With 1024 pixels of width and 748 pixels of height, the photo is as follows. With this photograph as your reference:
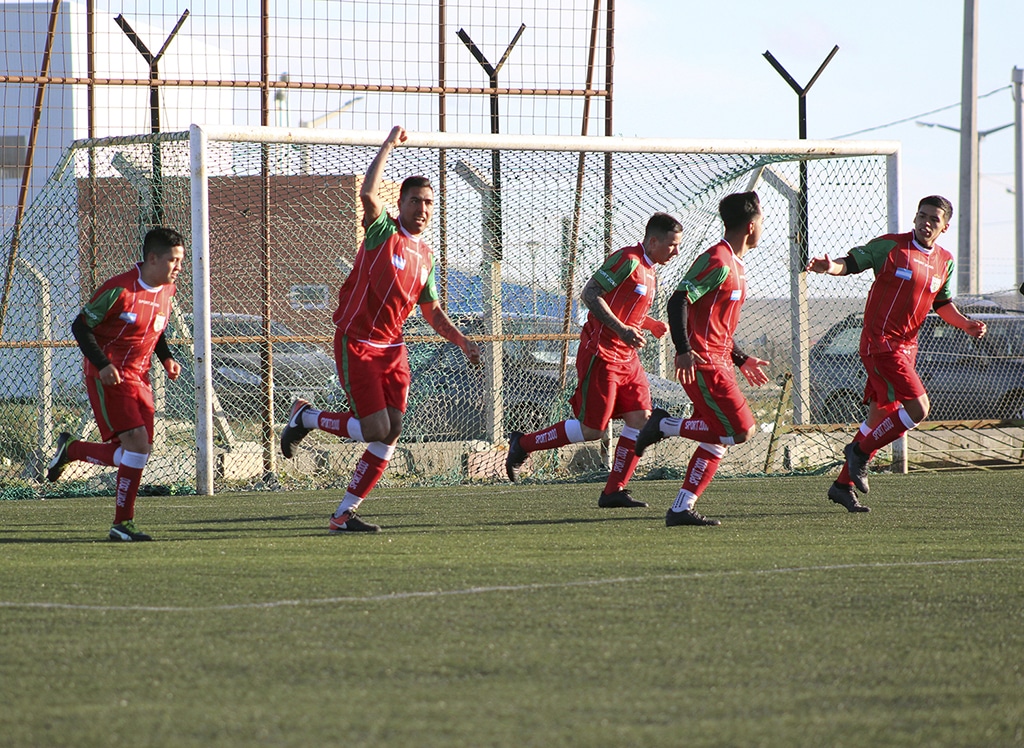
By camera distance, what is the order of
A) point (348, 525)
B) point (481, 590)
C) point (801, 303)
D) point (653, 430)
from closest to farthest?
point (481, 590) < point (348, 525) < point (653, 430) < point (801, 303)

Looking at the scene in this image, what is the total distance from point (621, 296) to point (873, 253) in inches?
66.1

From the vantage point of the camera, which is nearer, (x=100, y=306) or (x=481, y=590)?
(x=481, y=590)

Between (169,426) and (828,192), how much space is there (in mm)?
6434

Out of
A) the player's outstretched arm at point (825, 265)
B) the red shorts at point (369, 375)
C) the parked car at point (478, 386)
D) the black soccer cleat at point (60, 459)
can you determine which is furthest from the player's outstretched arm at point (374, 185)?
the parked car at point (478, 386)

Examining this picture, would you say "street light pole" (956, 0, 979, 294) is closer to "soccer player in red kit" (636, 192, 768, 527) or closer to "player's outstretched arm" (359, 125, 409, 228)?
"soccer player in red kit" (636, 192, 768, 527)

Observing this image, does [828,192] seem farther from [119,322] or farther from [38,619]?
[38,619]

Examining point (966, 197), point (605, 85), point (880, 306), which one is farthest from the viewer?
point (966, 197)

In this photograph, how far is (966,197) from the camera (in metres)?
24.1

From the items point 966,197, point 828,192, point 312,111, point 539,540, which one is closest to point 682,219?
point 828,192

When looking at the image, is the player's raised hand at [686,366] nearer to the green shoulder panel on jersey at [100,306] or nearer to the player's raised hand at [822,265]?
the player's raised hand at [822,265]

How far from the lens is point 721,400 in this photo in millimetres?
7457

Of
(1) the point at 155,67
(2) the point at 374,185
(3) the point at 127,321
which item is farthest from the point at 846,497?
(1) the point at 155,67

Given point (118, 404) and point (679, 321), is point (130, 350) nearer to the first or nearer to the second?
point (118, 404)

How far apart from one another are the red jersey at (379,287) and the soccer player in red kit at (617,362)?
1.35 meters
